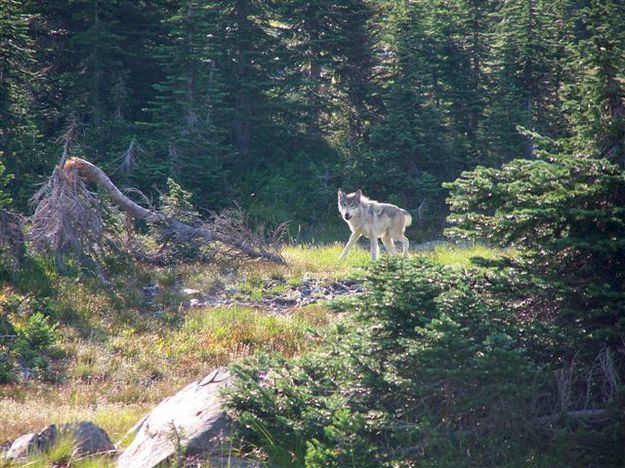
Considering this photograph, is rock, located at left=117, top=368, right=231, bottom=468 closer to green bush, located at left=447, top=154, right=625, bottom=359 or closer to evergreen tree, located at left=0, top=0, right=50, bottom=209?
green bush, located at left=447, top=154, right=625, bottom=359

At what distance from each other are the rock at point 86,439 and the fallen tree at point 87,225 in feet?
26.7

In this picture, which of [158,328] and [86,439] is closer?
[86,439]

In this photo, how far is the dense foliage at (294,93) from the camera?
2550 cm

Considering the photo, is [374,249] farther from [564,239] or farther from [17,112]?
[564,239]

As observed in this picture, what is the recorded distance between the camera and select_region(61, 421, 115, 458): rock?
7.64m

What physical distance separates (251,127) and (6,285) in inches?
636

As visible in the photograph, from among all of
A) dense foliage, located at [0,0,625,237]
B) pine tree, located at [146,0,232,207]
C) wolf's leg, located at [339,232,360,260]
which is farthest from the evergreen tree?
wolf's leg, located at [339,232,360,260]

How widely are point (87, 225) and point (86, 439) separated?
8675 millimetres

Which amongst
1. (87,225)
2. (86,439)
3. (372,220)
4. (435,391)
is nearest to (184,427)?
(86,439)

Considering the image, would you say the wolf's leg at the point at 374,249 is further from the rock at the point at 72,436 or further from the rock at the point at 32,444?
the rock at the point at 32,444

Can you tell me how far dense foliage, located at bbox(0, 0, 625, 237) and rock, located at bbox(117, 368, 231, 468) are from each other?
50.5 feet

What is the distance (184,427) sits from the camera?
781 centimetres

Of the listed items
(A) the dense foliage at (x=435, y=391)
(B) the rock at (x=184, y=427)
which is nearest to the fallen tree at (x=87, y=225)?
(B) the rock at (x=184, y=427)

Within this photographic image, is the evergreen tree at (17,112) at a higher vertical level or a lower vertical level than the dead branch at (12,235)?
higher
